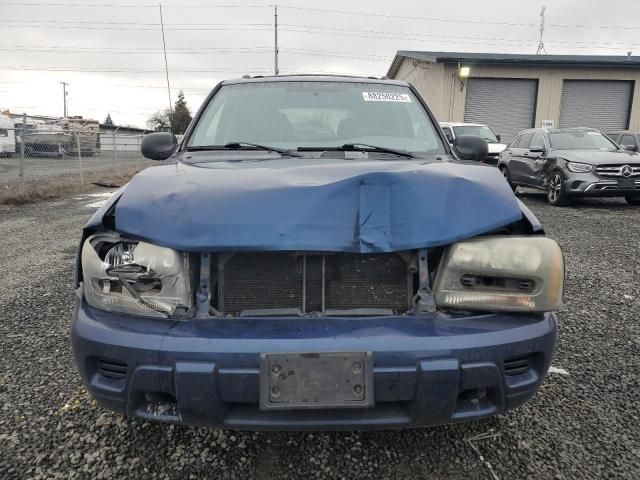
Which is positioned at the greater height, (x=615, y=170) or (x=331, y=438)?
(x=615, y=170)

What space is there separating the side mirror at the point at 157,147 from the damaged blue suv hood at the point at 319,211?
1.12m

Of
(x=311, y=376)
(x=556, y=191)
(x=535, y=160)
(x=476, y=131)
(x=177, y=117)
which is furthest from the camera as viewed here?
(x=177, y=117)

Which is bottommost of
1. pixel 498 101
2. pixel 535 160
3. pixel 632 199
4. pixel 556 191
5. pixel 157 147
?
pixel 632 199

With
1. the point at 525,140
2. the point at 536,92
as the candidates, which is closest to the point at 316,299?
the point at 525,140

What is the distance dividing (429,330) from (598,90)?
918 inches

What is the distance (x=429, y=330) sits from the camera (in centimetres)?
167

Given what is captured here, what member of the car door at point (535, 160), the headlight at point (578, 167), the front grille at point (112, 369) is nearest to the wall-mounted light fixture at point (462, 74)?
the car door at point (535, 160)

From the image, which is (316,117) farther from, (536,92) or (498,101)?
(536,92)

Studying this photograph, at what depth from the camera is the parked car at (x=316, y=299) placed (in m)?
1.60

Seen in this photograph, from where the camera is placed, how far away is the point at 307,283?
1.84 m

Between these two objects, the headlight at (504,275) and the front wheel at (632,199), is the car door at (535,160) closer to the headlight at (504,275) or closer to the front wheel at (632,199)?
the front wheel at (632,199)

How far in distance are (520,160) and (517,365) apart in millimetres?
10052

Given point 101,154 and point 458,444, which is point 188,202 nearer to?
point 458,444

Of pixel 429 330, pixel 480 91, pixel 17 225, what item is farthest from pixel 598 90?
pixel 429 330
